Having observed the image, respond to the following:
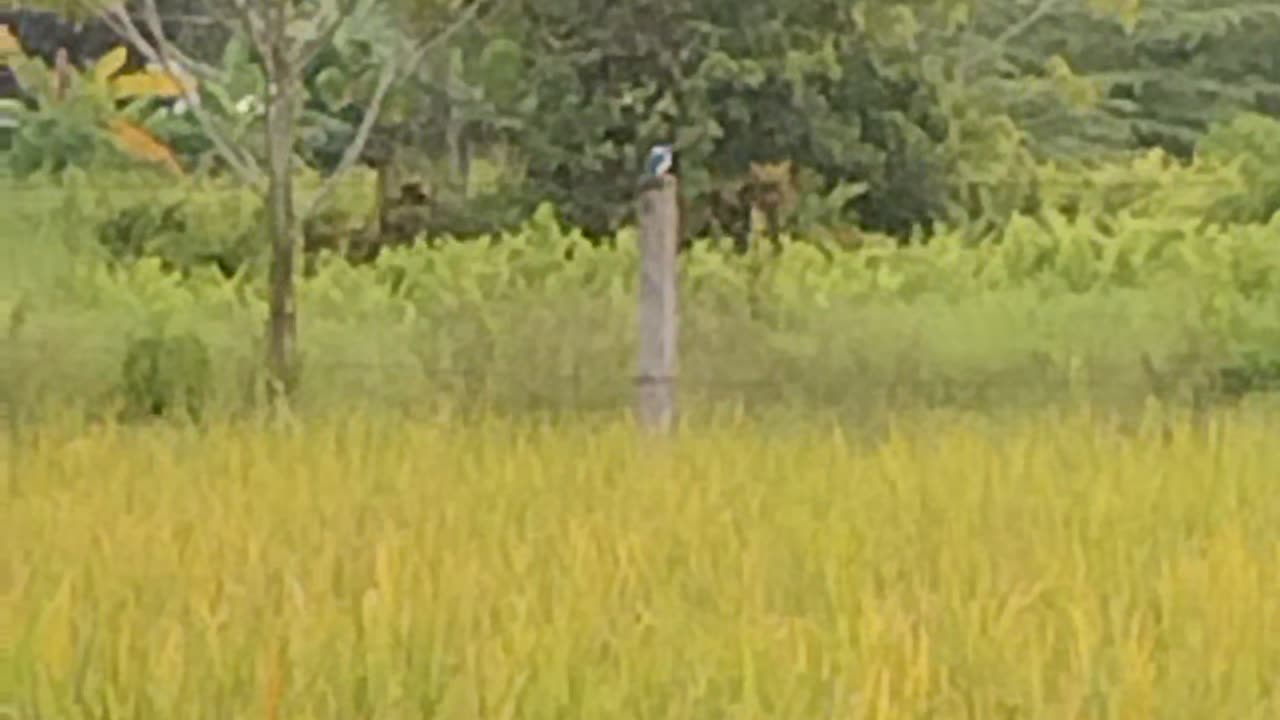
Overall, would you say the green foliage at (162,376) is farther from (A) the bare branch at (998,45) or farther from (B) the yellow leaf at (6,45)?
(A) the bare branch at (998,45)

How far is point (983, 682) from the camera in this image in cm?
377

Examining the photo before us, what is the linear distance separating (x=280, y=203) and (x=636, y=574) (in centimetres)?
395

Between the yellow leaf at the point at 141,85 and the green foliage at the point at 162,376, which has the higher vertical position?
the yellow leaf at the point at 141,85

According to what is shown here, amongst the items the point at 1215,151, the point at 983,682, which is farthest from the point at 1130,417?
the point at 1215,151

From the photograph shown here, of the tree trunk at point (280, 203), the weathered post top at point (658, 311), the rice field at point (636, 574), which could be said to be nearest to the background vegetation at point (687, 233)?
the tree trunk at point (280, 203)

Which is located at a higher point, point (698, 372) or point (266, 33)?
point (266, 33)

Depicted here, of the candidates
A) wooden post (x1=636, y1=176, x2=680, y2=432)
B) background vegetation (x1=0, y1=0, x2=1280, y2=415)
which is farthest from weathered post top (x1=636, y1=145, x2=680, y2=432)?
background vegetation (x1=0, y1=0, x2=1280, y2=415)

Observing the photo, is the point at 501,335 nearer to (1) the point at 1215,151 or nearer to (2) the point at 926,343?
(2) the point at 926,343

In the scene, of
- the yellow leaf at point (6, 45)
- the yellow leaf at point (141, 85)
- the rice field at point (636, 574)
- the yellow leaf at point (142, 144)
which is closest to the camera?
the rice field at point (636, 574)

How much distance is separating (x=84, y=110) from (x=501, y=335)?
5475 mm

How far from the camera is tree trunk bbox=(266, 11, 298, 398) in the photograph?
8.17 m

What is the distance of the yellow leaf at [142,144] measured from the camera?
13.6 metres

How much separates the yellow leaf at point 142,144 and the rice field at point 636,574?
693cm

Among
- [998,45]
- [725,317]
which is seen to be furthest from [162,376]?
[998,45]
